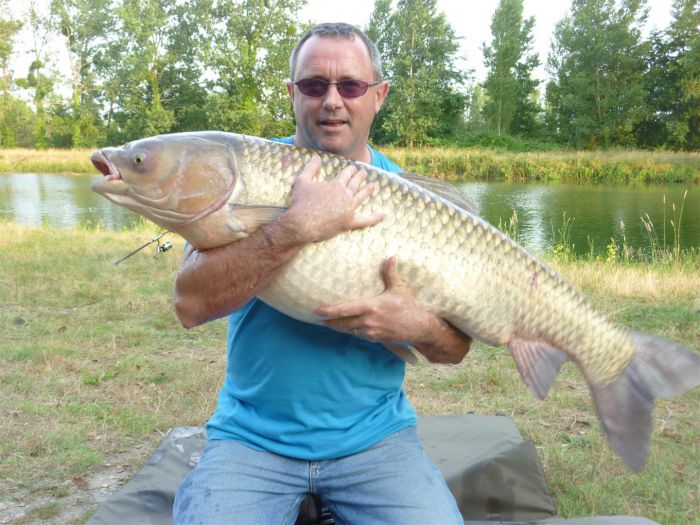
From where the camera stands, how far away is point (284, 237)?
149 cm

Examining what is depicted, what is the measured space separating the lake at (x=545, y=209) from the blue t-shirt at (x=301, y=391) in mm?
7675

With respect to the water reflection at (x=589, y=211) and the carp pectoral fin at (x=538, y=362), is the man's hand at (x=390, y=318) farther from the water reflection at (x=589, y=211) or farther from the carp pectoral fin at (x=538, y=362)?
the water reflection at (x=589, y=211)

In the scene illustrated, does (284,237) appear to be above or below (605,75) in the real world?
below

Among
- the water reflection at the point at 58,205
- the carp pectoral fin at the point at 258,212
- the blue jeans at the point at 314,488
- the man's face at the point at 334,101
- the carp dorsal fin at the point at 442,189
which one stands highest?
the man's face at the point at 334,101

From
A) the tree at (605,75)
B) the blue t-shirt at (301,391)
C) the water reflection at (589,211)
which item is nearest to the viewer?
the blue t-shirt at (301,391)

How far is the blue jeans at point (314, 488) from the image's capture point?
1.62 m

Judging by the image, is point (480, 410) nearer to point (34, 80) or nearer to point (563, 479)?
point (563, 479)

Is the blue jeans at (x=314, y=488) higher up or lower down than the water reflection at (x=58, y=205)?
higher up

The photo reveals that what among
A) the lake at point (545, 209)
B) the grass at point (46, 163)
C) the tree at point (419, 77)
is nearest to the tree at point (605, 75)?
the tree at point (419, 77)

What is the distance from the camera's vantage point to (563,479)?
2607 millimetres

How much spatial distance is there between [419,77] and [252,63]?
897 centimetres

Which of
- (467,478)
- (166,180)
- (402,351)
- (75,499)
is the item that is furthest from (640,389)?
(75,499)

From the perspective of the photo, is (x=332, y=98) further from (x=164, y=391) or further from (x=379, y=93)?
(x=164, y=391)

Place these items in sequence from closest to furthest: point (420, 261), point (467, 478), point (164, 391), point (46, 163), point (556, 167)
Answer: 1. point (420, 261)
2. point (467, 478)
3. point (164, 391)
4. point (556, 167)
5. point (46, 163)
